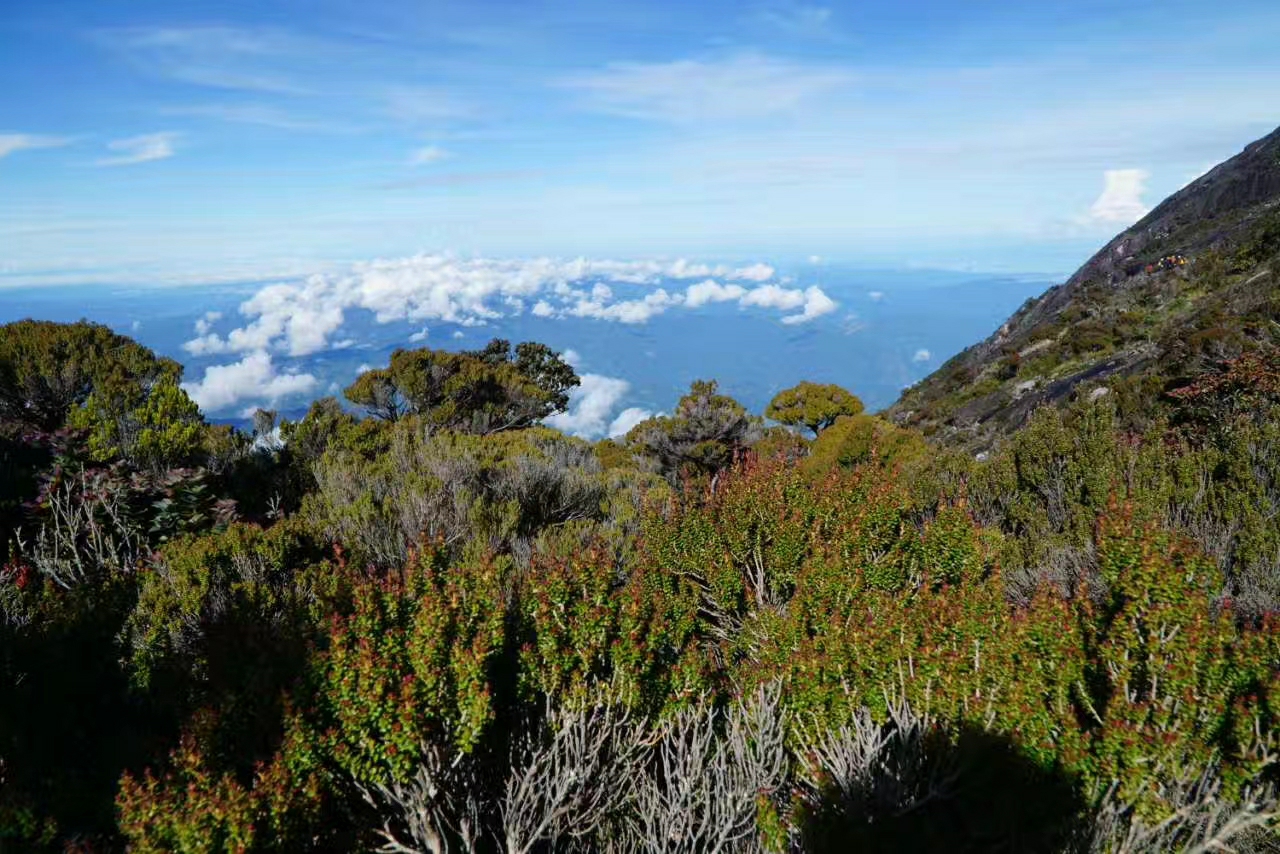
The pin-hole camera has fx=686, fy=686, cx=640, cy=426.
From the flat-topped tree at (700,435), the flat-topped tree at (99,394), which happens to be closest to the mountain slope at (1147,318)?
the flat-topped tree at (700,435)

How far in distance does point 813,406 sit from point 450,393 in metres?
16.0

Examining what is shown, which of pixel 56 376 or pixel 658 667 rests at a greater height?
pixel 56 376

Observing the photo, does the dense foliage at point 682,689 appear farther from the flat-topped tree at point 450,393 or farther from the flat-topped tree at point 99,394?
the flat-topped tree at point 450,393

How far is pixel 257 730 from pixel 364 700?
96cm

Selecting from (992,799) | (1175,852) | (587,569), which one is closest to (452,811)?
(587,569)

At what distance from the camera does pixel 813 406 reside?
30641mm

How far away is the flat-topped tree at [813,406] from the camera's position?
30.4 m

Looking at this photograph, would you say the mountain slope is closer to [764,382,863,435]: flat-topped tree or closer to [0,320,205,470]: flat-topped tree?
[764,382,863,435]: flat-topped tree

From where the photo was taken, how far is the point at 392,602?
5.28m

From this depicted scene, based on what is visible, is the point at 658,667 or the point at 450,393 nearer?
the point at 658,667

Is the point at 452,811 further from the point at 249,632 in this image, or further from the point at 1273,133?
the point at 1273,133

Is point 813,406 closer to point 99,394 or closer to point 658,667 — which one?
point 99,394

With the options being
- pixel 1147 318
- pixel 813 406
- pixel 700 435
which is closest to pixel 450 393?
pixel 700 435

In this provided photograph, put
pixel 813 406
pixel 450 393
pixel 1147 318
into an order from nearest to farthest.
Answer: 1. pixel 450 393
2. pixel 813 406
3. pixel 1147 318
